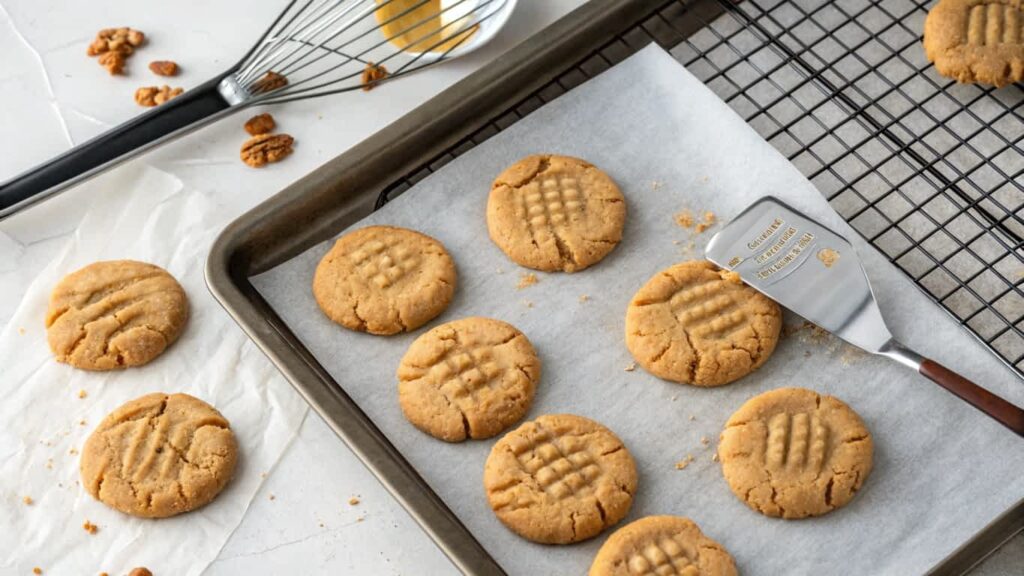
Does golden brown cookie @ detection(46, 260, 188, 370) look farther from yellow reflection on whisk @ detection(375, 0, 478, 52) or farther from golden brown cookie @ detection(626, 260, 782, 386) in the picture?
golden brown cookie @ detection(626, 260, 782, 386)

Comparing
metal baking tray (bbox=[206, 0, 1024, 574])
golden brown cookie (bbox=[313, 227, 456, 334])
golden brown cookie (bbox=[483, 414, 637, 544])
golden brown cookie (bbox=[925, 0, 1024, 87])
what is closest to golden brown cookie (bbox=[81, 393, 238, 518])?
metal baking tray (bbox=[206, 0, 1024, 574])

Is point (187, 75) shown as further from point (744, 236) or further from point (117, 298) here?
point (744, 236)

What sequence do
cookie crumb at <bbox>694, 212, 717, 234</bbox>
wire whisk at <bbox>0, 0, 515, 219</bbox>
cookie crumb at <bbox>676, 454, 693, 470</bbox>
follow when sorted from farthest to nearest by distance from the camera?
wire whisk at <bbox>0, 0, 515, 219</bbox>
cookie crumb at <bbox>694, 212, 717, 234</bbox>
cookie crumb at <bbox>676, 454, 693, 470</bbox>

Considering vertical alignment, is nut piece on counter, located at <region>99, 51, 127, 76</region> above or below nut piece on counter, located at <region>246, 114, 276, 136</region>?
above

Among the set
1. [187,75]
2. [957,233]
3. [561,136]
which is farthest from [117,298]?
[957,233]

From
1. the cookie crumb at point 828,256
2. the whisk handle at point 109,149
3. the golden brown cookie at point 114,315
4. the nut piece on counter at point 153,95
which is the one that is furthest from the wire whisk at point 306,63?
the cookie crumb at point 828,256

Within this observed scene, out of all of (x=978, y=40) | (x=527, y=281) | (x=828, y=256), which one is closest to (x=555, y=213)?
(x=527, y=281)
